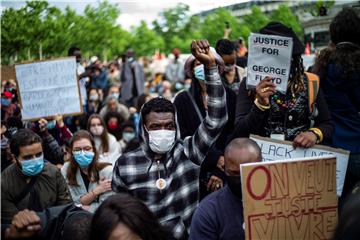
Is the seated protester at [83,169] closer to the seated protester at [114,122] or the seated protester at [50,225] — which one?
Result: the seated protester at [50,225]

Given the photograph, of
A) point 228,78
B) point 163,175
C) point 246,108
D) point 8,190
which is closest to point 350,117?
point 246,108

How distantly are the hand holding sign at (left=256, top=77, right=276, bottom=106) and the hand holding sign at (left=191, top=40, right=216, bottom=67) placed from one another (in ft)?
1.32

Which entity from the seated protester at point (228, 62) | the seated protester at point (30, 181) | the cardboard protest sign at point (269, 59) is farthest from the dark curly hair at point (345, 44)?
the seated protester at point (30, 181)

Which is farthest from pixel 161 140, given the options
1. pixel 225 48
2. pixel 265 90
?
pixel 225 48

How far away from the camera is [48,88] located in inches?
305

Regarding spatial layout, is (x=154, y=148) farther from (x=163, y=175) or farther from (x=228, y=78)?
(x=228, y=78)

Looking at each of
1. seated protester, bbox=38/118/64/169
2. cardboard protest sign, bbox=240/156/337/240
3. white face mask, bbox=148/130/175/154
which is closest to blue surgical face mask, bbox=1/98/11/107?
seated protester, bbox=38/118/64/169

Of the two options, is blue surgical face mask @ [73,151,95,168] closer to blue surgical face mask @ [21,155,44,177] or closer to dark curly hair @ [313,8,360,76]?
blue surgical face mask @ [21,155,44,177]

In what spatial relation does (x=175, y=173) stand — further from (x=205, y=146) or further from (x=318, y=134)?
(x=318, y=134)

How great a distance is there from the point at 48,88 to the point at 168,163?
12.7 feet

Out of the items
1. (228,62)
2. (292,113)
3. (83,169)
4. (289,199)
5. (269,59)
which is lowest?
(83,169)

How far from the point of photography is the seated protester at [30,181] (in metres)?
4.77

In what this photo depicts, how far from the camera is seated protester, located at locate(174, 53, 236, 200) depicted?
509 centimetres

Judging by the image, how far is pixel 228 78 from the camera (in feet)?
21.3
